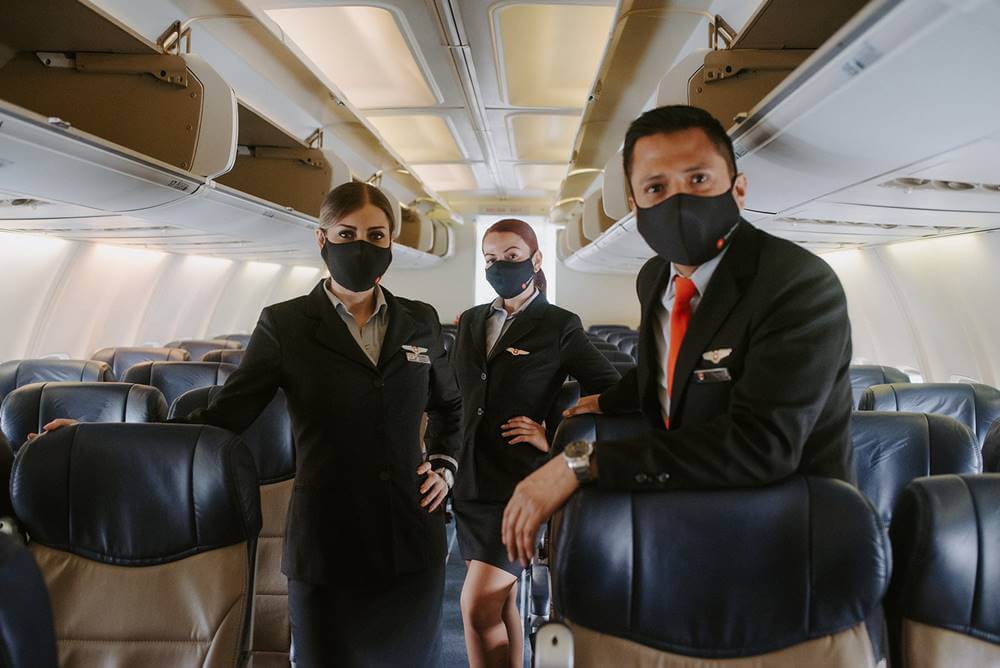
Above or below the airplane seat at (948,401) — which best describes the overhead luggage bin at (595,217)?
above

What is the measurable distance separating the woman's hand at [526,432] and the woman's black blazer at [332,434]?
74 cm

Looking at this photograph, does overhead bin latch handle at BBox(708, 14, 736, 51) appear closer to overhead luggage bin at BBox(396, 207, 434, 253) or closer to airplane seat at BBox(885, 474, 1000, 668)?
airplane seat at BBox(885, 474, 1000, 668)

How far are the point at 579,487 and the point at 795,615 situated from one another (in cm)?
49

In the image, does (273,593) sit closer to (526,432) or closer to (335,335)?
(526,432)

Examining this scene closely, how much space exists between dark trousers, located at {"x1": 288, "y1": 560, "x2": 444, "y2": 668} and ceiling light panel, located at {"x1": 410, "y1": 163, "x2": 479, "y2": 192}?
320 inches

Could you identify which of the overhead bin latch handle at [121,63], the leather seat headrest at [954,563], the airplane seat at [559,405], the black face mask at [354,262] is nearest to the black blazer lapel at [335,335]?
the black face mask at [354,262]

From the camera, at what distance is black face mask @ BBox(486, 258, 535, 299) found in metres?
3.00

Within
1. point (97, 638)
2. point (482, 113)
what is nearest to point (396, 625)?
point (97, 638)

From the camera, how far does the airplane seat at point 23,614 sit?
39.4 inches

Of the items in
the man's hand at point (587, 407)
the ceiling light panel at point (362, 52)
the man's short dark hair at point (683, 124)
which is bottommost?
the man's hand at point (587, 407)

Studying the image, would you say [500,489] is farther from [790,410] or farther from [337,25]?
[337,25]

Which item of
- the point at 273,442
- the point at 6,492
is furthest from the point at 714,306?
the point at 273,442

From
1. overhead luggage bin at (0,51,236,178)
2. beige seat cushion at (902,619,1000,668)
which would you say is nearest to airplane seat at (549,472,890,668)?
beige seat cushion at (902,619,1000,668)

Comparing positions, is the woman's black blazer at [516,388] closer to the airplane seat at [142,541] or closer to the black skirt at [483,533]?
the black skirt at [483,533]
